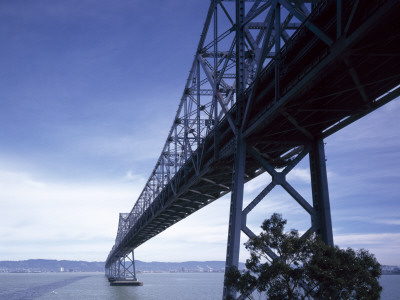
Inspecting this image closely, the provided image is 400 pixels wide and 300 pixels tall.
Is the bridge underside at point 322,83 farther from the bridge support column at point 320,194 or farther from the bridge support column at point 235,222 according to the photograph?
the bridge support column at point 235,222

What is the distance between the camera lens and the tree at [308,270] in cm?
1169

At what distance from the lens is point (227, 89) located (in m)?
22.2

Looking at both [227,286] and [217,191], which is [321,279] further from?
[217,191]

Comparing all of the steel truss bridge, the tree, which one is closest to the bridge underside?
the steel truss bridge

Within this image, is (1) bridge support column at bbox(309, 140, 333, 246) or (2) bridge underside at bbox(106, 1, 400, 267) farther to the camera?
(1) bridge support column at bbox(309, 140, 333, 246)

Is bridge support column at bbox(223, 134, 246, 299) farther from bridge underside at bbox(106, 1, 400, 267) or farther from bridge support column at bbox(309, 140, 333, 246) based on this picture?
bridge support column at bbox(309, 140, 333, 246)

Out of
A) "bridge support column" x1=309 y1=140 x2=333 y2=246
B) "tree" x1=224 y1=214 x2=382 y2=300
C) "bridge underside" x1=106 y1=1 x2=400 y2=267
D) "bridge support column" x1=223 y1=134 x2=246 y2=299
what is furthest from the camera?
"bridge support column" x1=309 y1=140 x2=333 y2=246

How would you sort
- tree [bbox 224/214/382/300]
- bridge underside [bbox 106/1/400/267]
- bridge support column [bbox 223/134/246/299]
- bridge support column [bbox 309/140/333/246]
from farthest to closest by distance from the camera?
1. bridge support column [bbox 309/140/333/246]
2. bridge support column [bbox 223/134/246/299]
3. tree [bbox 224/214/382/300]
4. bridge underside [bbox 106/1/400/267]

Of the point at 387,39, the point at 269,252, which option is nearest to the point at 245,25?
the point at 387,39

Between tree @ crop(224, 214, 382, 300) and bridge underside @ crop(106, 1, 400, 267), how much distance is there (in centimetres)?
468

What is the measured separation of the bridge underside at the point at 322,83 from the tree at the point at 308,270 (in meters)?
4.68

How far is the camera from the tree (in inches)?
460

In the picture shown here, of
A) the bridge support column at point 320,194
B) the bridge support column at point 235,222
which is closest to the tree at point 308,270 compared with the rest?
the bridge support column at point 235,222

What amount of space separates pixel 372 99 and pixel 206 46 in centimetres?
1388
